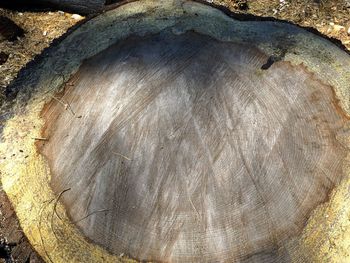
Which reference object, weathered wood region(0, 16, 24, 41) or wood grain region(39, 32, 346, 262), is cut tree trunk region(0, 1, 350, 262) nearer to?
wood grain region(39, 32, 346, 262)

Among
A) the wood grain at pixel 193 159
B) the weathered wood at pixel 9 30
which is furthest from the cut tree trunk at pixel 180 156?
the weathered wood at pixel 9 30

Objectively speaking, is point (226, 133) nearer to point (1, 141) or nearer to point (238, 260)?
point (238, 260)

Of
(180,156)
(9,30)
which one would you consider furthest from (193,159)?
(9,30)

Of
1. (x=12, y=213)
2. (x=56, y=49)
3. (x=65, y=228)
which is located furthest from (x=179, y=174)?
(x=56, y=49)

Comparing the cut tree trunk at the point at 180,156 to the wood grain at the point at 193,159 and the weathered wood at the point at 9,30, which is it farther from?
the weathered wood at the point at 9,30

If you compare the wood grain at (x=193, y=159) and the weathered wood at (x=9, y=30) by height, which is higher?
the wood grain at (x=193, y=159)

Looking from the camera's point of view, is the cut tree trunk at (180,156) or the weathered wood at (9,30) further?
the weathered wood at (9,30)
